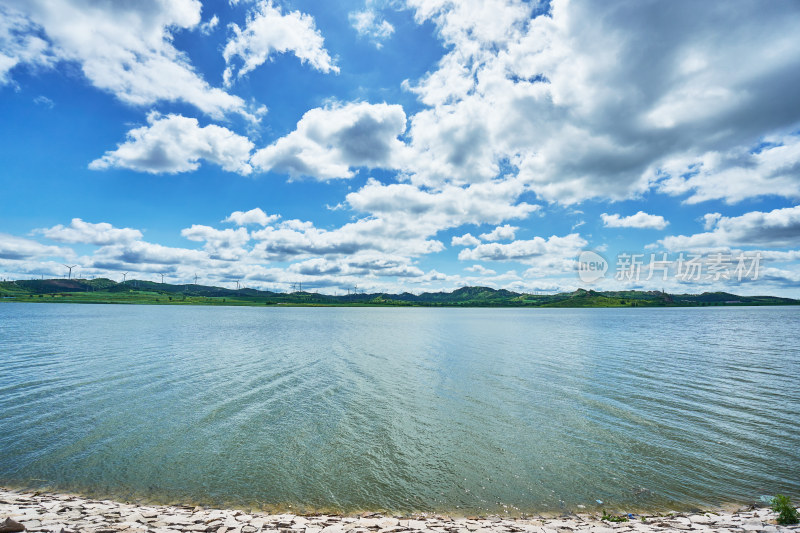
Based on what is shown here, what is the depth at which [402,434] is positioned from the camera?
2167cm

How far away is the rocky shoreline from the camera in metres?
11.6

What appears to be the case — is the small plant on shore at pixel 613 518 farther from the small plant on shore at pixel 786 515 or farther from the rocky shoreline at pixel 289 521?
the small plant on shore at pixel 786 515

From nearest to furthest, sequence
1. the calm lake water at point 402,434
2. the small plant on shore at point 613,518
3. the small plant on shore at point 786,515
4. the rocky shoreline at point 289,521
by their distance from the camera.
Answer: the rocky shoreline at point 289,521
the small plant on shore at point 786,515
the small plant on shore at point 613,518
the calm lake water at point 402,434

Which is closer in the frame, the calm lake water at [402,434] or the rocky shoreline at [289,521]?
the rocky shoreline at [289,521]

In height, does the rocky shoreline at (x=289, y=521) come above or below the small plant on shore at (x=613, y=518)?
above

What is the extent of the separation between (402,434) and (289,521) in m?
9.82

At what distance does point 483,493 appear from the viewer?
15.5m

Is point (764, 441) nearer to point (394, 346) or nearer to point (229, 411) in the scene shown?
point (229, 411)

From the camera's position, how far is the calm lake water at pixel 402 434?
15.8 m

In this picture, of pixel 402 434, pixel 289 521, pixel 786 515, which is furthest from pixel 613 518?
pixel 289 521

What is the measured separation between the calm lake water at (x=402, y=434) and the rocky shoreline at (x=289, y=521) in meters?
1.24

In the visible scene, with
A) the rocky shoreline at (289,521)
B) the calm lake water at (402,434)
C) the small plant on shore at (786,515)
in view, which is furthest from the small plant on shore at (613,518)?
the small plant on shore at (786,515)

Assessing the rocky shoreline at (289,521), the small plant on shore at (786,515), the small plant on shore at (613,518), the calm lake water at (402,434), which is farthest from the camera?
the calm lake water at (402,434)

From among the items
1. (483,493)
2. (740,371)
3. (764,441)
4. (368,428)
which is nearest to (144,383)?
(368,428)
